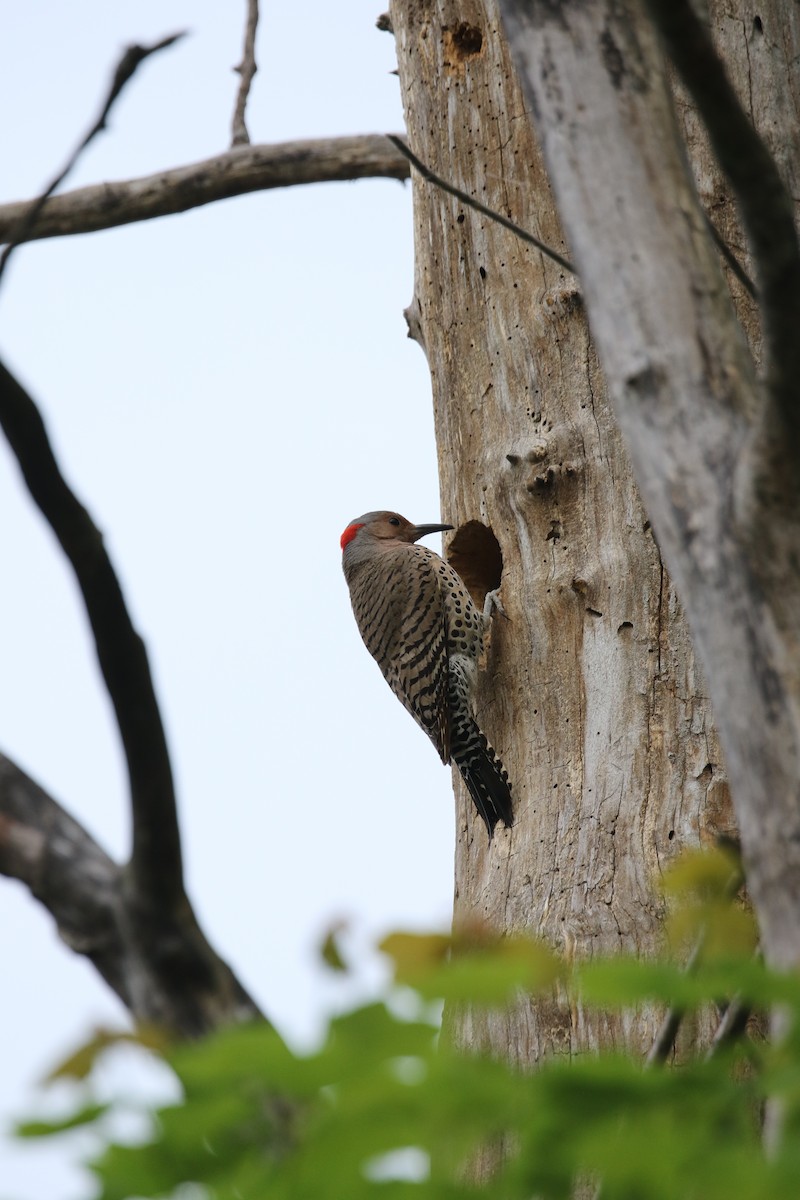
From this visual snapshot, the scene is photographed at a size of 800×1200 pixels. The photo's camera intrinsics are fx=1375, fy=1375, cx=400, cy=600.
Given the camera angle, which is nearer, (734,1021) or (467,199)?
(734,1021)

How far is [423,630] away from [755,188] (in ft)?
11.7

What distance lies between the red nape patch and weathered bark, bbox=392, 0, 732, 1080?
5.53 feet

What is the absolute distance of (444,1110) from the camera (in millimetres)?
1004

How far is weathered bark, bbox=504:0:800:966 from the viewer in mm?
1569

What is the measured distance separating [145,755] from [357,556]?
4285 millimetres

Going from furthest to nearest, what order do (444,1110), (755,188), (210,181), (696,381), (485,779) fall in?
(210,181), (485,779), (696,381), (755,188), (444,1110)

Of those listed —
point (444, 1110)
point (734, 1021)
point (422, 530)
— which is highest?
point (422, 530)

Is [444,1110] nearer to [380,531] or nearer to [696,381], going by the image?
[696,381]

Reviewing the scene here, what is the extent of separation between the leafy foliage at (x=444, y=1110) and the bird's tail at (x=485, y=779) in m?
2.40

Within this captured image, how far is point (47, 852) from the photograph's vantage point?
5.55 feet

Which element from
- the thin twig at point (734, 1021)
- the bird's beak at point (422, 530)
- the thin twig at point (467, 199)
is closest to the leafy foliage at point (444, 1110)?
the thin twig at point (734, 1021)

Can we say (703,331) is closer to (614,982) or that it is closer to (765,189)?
(765,189)

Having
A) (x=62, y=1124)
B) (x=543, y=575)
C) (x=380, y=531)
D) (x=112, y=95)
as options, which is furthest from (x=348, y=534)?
(x=62, y=1124)

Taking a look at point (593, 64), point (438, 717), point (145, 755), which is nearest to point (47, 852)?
point (145, 755)
